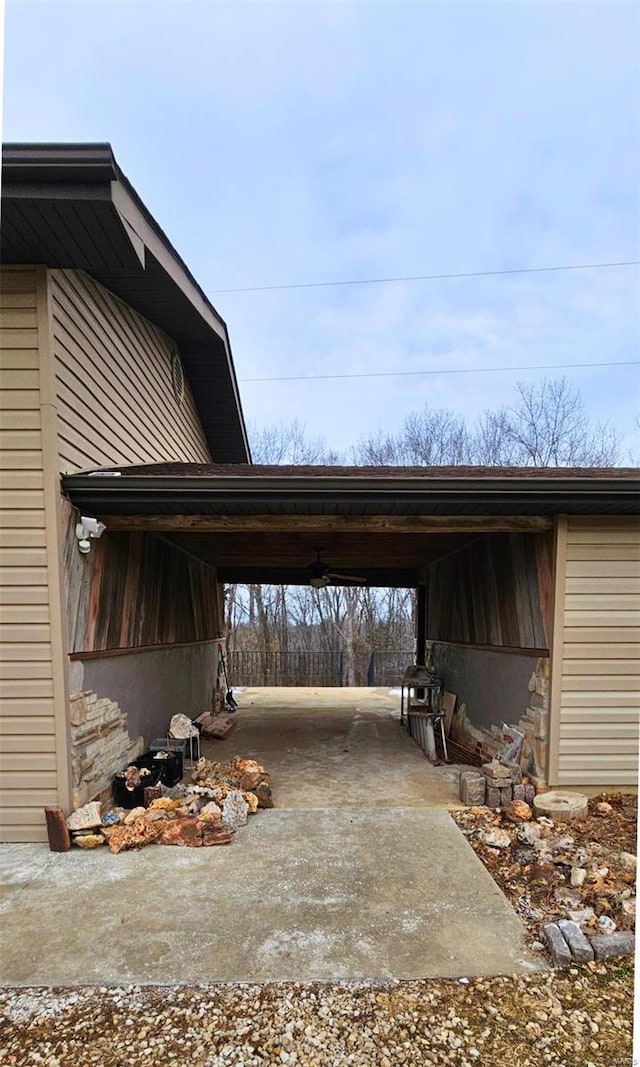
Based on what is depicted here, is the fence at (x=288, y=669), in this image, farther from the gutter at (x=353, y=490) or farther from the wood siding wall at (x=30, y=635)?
the gutter at (x=353, y=490)

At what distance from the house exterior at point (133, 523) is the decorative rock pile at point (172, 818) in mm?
211

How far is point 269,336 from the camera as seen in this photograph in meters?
27.0

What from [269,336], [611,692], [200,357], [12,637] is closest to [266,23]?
[200,357]

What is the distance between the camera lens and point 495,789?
4.45 meters

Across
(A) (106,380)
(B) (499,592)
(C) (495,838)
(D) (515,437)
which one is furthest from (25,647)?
(D) (515,437)

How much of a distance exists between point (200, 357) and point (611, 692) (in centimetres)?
623

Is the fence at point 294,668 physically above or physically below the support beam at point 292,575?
below

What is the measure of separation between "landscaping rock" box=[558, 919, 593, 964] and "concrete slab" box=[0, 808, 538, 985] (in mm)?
207

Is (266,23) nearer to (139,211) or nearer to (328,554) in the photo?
(139,211)

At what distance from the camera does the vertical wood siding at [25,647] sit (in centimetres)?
378

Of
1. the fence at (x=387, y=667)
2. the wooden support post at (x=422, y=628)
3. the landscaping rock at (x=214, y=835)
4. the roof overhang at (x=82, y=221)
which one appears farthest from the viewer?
the fence at (x=387, y=667)

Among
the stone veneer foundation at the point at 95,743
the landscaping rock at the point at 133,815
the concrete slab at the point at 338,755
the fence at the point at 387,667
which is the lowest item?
the fence at the point at 387,667

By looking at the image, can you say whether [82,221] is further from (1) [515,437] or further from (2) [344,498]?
(1) [515,437]

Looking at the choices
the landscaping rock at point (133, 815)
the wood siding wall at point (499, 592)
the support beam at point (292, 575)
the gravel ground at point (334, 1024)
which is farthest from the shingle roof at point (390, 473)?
the support beam at point (292, 575)
